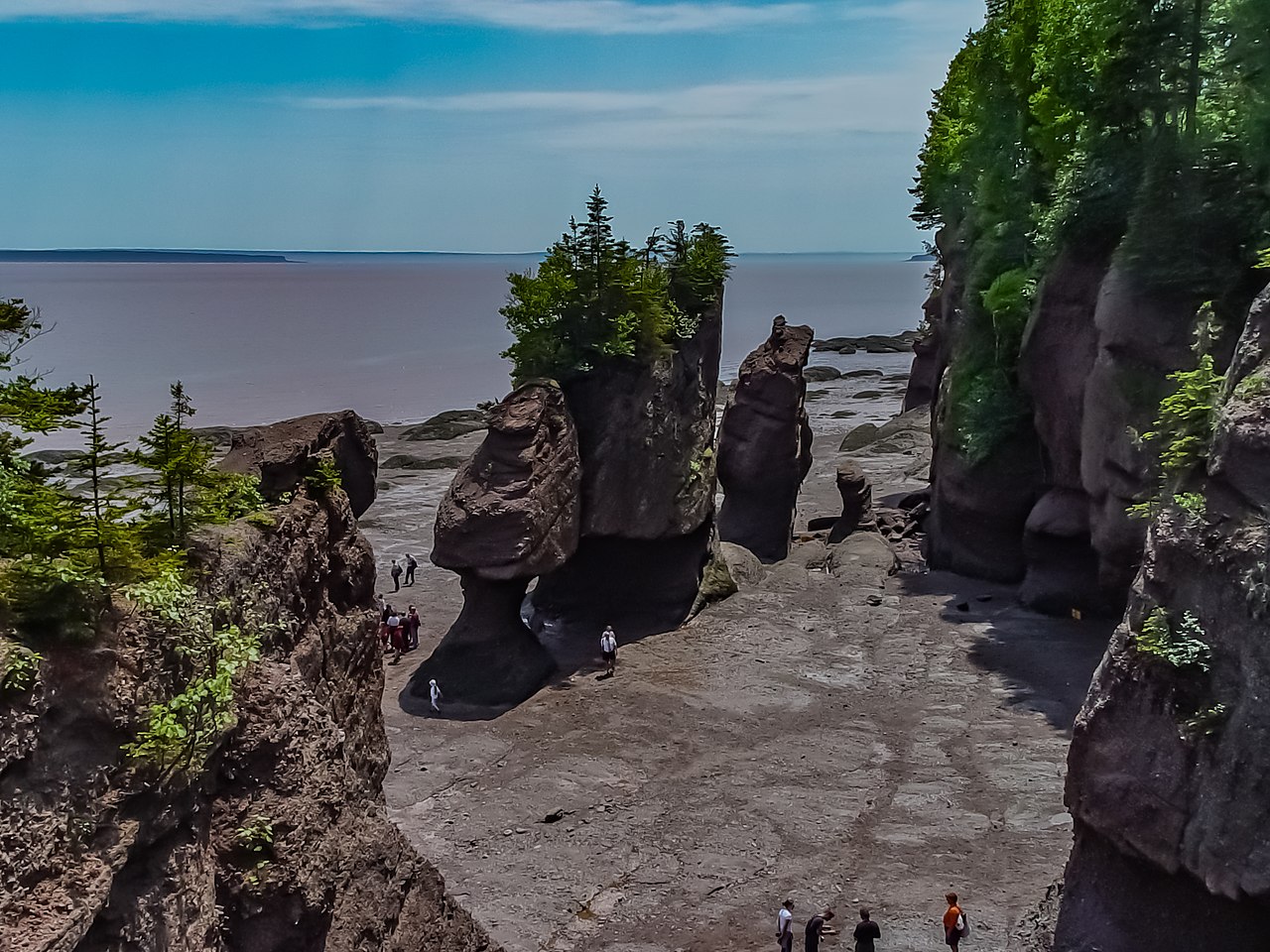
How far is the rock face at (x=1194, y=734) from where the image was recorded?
460 inches

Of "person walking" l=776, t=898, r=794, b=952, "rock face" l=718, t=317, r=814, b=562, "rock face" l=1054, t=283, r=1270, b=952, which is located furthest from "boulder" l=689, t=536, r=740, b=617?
"rock face" l=1054, t=283, r=1270, b=952

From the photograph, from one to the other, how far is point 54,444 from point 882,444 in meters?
48.3

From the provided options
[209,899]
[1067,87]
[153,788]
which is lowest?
[209,899]

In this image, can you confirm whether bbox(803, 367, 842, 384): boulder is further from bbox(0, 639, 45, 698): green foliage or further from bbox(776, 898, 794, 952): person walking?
bbox(0, 639, 45, 698): green foliage

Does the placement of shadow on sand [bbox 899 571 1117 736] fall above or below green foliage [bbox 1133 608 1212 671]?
below

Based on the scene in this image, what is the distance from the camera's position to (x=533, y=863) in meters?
18.2

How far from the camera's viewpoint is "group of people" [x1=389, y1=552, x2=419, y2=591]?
110 ft

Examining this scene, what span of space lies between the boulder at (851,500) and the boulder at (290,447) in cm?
2589

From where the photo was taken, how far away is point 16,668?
7.47 meters

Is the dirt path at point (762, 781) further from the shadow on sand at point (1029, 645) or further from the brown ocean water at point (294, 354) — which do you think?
the brown ocean water at point (294, 354)

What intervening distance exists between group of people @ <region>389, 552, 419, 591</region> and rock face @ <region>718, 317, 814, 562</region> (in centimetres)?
979

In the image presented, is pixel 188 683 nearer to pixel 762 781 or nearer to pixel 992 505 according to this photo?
pixel 762 781

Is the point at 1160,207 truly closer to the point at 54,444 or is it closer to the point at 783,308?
the point at 54,444

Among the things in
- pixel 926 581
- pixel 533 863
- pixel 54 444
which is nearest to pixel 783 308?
pixel 54 444
